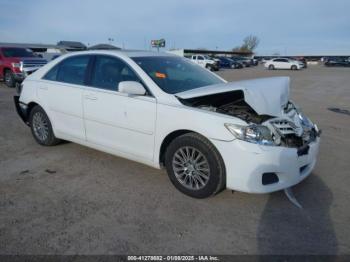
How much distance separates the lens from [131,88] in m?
3.66

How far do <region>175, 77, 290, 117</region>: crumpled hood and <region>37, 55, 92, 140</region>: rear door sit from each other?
1.68 m

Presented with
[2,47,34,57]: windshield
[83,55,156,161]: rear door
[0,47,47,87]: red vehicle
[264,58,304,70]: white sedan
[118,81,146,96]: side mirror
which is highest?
[118,81,146,96]: side mirror

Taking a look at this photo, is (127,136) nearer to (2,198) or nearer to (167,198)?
(167,198)

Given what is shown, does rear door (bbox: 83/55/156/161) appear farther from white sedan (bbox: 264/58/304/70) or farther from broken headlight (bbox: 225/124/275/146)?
white sedan (bbox: 264/58/304/70)

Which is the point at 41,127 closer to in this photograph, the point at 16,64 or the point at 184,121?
the point at 184,121

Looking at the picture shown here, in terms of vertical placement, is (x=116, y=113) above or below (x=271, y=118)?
below

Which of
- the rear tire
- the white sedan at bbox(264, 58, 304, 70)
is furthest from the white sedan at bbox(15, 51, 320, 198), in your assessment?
the white sedan at bbox(264, 58, 304, 70)

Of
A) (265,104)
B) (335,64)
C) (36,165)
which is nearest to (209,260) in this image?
(265,104)

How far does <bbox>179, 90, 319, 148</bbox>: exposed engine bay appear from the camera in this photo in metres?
3.35

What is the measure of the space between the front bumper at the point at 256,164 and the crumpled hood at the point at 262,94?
45 centimetres

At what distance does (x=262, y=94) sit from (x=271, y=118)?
29 cm

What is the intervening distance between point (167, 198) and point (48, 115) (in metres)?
2.63

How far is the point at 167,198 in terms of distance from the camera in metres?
3.60

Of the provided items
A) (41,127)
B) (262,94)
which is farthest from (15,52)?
(262,94)
